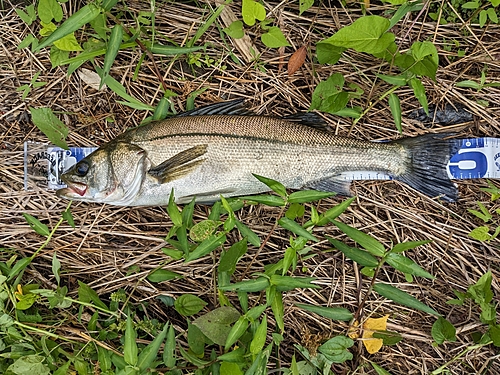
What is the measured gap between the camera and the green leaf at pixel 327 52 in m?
3.21

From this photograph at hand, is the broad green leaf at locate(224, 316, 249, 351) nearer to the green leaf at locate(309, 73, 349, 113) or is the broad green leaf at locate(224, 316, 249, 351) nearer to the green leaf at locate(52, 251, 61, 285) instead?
the green leaf at locate(52, 251, 61, 285)

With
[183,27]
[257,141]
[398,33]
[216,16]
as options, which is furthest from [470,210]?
[183,27]

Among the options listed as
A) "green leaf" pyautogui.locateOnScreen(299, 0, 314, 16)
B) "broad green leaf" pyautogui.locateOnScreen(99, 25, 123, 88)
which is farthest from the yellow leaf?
"broad green leaf" pyautogui.locateOnScreen(99, 25, 123, 88)

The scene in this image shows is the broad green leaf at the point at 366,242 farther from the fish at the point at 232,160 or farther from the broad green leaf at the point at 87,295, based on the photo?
the broad green leaf at the point at 87,295

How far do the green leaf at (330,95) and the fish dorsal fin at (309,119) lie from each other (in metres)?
0.08

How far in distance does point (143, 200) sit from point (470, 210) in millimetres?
2528

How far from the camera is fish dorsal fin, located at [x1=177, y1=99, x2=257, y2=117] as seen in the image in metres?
3.33

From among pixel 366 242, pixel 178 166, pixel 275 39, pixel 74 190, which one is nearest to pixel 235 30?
pixel 275 39

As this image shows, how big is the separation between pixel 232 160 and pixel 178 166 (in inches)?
15.7

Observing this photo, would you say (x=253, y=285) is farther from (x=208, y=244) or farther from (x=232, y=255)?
(x=208, y=244)

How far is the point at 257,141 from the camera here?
321 centimetres

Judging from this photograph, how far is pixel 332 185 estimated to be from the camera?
3.35 metres

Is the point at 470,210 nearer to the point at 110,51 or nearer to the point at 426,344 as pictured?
the point at 426,344

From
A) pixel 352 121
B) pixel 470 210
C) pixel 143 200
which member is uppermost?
pixel 352 121
